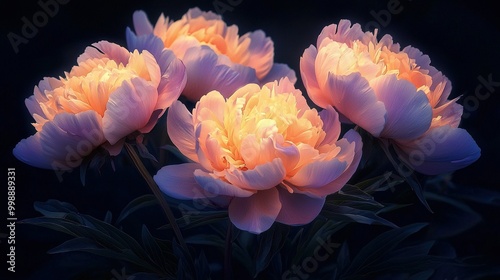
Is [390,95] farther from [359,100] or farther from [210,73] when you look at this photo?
[210,73]

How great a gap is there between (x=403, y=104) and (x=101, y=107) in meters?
0.29

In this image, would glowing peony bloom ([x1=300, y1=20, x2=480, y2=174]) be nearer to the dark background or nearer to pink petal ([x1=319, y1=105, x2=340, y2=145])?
pink petal ([x1=319, y1=105, x2=340, y2=145])

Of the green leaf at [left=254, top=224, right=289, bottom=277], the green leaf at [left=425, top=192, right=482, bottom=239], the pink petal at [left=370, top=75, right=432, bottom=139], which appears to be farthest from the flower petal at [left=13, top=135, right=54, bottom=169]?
the green leaf at [left=425, top=192, right=482, bottom=239]

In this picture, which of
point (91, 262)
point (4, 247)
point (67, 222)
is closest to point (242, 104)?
point (67, 222)

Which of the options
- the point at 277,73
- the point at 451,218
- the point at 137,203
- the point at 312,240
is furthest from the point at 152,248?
the point at 451,218

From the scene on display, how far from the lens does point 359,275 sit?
0.80 meters

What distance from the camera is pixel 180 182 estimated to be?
0.67 meters

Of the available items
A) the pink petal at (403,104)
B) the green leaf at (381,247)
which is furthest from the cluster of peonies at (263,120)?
the green leaf at (381,247)

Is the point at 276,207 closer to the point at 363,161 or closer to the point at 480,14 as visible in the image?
the point at 363,161

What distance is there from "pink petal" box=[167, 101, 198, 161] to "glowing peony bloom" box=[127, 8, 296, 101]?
0.10 metres

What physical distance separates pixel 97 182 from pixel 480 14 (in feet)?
2.11

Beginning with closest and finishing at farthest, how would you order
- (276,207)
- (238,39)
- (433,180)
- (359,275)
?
(276,207)
(359,275)
(238,39)
(433,180)

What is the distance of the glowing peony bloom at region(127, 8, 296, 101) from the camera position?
78 cm

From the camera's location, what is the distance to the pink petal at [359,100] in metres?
0.67
